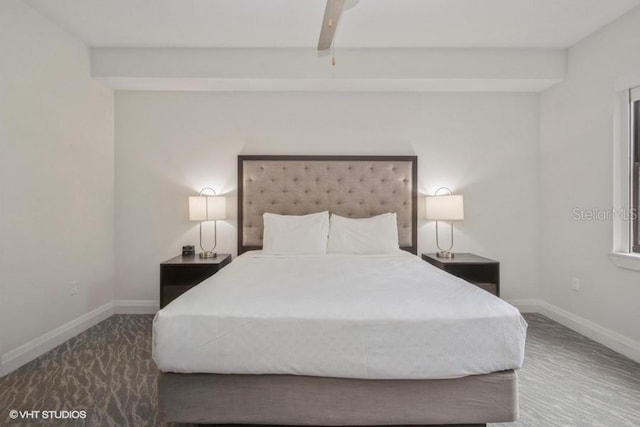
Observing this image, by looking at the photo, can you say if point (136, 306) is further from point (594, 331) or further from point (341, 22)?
point (594, 331)

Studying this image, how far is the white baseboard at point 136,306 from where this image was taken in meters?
3.77

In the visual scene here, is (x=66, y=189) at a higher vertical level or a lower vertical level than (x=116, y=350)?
higher

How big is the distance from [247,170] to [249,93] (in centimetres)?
87

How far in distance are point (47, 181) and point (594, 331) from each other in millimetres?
4897

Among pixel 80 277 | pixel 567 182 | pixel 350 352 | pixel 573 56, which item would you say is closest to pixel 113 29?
pixel 80 277

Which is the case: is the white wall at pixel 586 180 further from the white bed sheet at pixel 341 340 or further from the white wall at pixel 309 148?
the white bed sheet at pixel 341 340

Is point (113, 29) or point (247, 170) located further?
point (247, 170)

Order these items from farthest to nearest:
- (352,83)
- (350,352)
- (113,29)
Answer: (352,83) → (113,29) → (350,352)

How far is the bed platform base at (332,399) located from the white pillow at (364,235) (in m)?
1.76

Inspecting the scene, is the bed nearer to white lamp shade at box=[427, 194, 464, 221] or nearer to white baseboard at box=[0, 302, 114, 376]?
white baseboard at box=[0, 302, 114, 376]

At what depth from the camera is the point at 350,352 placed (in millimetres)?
1629

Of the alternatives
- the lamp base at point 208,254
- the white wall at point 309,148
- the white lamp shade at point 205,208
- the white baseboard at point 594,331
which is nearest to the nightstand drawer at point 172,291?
the lamp base at point 208,254

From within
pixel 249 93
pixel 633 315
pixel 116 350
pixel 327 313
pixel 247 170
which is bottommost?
pixel 116 350

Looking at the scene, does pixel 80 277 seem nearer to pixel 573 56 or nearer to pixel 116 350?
pixel 116 350
